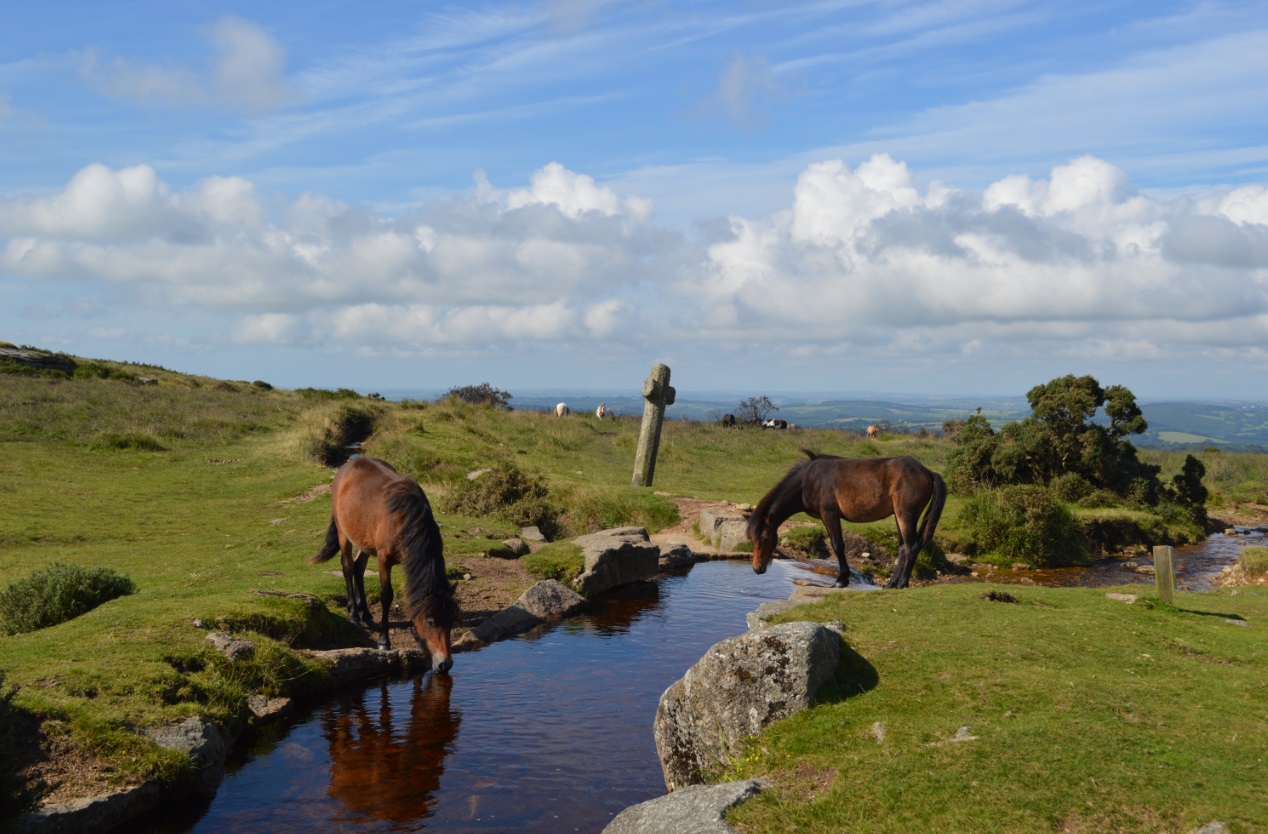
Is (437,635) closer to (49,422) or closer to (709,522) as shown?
(709,522)

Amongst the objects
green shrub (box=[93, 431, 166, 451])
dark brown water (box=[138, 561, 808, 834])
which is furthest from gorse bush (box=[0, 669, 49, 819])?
green shrub (box=[93, 431, 166, 451])

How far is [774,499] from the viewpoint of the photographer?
53.2 ft

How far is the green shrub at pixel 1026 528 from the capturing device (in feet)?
74.5

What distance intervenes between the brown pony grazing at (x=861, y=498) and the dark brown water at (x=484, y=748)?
7.41 ft

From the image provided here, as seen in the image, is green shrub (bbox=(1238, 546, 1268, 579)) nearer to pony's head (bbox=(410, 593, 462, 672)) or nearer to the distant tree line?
the distant tree line

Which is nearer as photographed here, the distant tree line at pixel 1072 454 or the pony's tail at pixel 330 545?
the pony's tail at pixel 330 545

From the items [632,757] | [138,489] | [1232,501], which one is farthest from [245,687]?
[1232,501]

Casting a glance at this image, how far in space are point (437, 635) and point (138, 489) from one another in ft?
65.1

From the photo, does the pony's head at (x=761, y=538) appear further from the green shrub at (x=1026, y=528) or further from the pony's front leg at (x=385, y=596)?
the green shrub at (x=1026, y=528)

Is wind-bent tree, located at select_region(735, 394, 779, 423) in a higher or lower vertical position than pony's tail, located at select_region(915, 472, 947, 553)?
higher

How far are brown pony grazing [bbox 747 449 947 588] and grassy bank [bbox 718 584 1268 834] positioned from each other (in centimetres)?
385

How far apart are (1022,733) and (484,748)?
586 centimetres

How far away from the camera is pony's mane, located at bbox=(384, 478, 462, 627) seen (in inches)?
461

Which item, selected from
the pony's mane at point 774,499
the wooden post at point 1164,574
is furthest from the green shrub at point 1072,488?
the pony's mane at point 774,499
